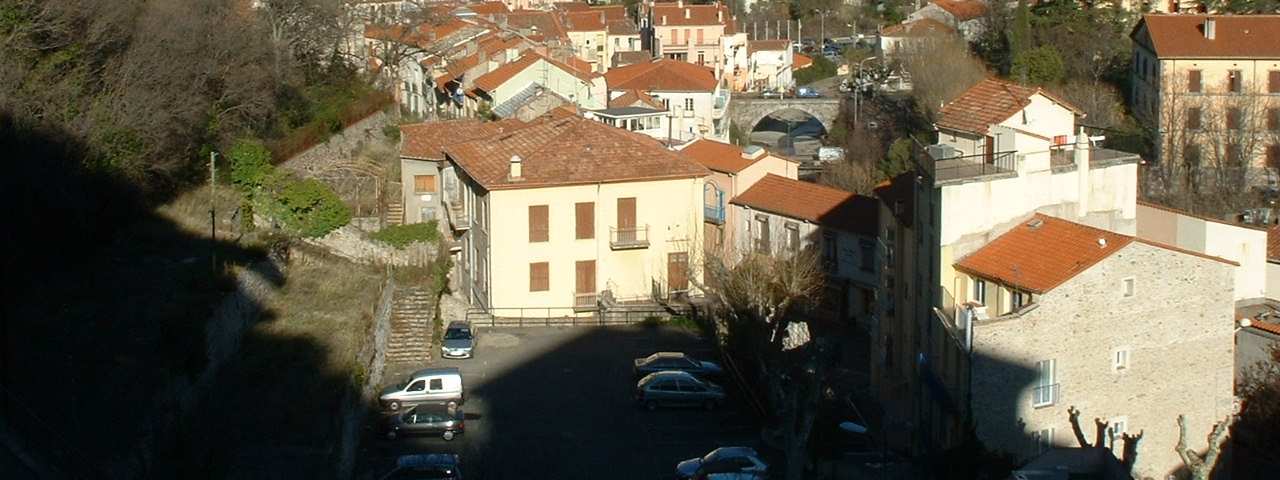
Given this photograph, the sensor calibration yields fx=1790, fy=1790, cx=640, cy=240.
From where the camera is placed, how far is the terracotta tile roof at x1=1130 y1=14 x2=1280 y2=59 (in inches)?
1711

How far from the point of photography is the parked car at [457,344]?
77.2 ft

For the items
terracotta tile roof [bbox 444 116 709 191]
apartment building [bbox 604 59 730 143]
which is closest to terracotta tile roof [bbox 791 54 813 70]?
apartment building [bbox 604 59 730 143]

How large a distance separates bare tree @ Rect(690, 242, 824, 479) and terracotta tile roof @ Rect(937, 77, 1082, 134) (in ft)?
10.4

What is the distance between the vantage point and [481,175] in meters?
26.4

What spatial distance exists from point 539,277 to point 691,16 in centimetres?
3835

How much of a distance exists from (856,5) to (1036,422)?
62206mm

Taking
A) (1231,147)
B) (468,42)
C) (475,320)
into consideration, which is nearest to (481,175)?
(475,320)

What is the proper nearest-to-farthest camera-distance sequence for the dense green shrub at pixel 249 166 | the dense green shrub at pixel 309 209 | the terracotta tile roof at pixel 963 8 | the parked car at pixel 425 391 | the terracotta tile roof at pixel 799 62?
the parked car at pixel 425 391 < the dense green shrub at pixel 309 209 < the dense green shrub at pixel 249 166 < the terracotta tile roof at pixel 963 8 < the terracotta tile roof at pixel 799 62

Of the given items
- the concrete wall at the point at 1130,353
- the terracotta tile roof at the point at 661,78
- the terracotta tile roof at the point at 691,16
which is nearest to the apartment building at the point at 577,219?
the concrete wall at the point at 1130,353

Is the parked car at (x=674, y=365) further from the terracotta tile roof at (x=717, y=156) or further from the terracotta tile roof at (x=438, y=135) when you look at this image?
the terracotta tile roof at (x=438, y=135)

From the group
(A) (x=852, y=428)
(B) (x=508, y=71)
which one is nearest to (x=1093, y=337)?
(A) (x=852, y=428)

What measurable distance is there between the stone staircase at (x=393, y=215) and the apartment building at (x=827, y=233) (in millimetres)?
5397

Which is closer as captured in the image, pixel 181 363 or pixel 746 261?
pixel 181 363

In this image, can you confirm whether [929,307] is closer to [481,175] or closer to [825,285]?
[825,285]
